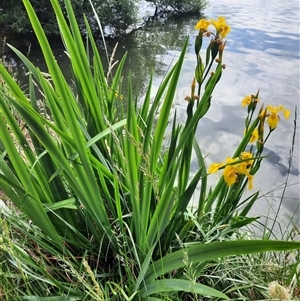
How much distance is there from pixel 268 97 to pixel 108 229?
358 cm

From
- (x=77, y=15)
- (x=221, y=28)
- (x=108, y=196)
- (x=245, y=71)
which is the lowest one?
(x=245, y=71)

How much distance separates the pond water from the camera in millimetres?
2822

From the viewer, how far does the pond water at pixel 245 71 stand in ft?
9.26

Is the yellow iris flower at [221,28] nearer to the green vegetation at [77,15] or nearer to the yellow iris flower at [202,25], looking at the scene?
the yellow iris flower at [202,25]

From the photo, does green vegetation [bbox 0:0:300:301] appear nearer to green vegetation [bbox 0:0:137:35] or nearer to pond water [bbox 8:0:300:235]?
pond water [bbox 8:0:300:235]

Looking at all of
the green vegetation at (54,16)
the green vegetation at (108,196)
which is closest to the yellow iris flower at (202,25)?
the green vegetation at (108,196)

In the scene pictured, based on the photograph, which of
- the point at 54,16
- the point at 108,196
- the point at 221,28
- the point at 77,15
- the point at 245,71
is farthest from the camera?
the point at 77,15

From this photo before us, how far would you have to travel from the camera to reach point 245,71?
474 cm

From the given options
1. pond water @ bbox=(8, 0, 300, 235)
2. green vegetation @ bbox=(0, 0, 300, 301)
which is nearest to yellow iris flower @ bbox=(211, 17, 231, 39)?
green vegetation @ bbox=(0, 0, 300, 301)

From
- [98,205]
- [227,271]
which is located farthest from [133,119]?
[227,271]

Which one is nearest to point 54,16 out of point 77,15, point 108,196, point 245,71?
point 77,15

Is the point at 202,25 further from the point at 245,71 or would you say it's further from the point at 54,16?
the point at 54,16

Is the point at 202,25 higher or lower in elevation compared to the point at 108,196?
higher

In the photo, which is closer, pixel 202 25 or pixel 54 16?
pixel 202 25
